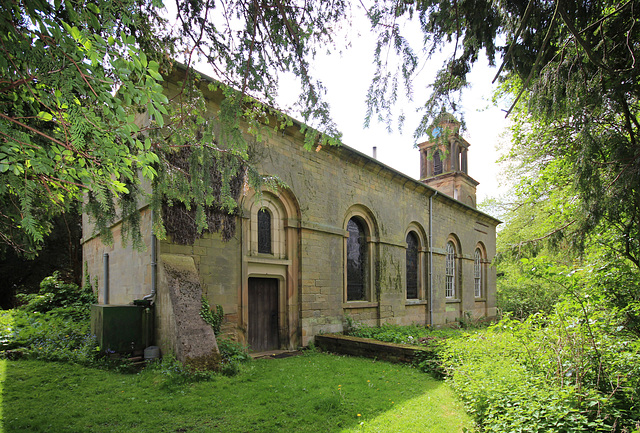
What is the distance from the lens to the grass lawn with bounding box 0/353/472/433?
15.4 feet

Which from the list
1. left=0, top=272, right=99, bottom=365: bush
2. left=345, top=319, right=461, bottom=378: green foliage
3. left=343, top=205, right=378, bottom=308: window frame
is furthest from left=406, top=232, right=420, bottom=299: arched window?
left=0, top=272, right=99, bottom=365: bush

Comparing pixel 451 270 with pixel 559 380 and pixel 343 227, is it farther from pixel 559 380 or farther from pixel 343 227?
pixel 559 380

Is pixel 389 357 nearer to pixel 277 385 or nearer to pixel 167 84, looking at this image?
pixel 277 385

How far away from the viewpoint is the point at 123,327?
7.32 metres

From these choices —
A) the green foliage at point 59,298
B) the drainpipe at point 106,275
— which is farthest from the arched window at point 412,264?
the green foliage at point 59,298

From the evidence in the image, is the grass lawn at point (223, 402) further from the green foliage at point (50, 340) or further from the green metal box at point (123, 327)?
the green metal box at point (123, 327)

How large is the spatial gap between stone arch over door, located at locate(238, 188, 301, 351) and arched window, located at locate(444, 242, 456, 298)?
10.9 metres

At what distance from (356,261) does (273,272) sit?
397 centimetres

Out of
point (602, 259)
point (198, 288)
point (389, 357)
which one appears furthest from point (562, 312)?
point (198, 288)

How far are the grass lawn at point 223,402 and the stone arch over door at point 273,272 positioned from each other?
2.49m

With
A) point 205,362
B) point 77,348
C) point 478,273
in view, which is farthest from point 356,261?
point 478,273

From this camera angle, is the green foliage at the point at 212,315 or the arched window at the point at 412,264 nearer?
the green foliage at the point at 212,315

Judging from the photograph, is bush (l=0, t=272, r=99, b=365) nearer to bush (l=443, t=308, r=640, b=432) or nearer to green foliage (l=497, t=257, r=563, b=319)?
bush (l=443, t=308, r=640, b=432)

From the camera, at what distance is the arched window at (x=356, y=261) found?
1257cm
